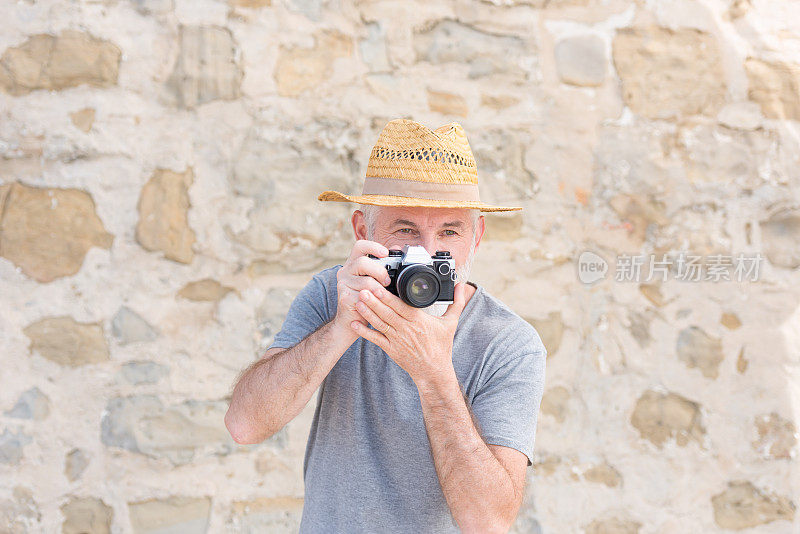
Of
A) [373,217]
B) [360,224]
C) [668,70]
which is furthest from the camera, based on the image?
[668,70]

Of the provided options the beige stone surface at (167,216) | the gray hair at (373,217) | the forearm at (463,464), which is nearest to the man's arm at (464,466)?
the forearm at (463,464)

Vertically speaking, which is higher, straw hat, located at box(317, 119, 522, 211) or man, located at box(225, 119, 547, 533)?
straw hat, located at box(317, 119, 522, 211)

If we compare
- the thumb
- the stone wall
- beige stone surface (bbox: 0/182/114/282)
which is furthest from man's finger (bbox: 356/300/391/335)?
beige stone surface (bbox: 0/182/114/282)

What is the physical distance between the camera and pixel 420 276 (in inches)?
44.4

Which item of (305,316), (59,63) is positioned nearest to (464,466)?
(305,316)

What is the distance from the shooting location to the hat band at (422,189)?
1.33 metres

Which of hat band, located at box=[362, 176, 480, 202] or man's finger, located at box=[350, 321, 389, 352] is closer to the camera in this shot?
man's finger, located at box=[350, 321, 389, 352]

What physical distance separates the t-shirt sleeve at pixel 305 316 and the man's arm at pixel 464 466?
0.33 m

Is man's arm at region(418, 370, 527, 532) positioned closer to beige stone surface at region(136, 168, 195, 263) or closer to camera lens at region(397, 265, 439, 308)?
camera lens at region(397, 265, 439, 308)

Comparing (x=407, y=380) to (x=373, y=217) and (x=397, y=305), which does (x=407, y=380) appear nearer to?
(x=397, y=305)

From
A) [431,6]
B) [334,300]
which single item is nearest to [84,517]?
[334,300]

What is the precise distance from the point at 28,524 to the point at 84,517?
0.52ft

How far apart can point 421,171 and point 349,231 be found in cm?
71

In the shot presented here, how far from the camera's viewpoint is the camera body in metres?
1.13
